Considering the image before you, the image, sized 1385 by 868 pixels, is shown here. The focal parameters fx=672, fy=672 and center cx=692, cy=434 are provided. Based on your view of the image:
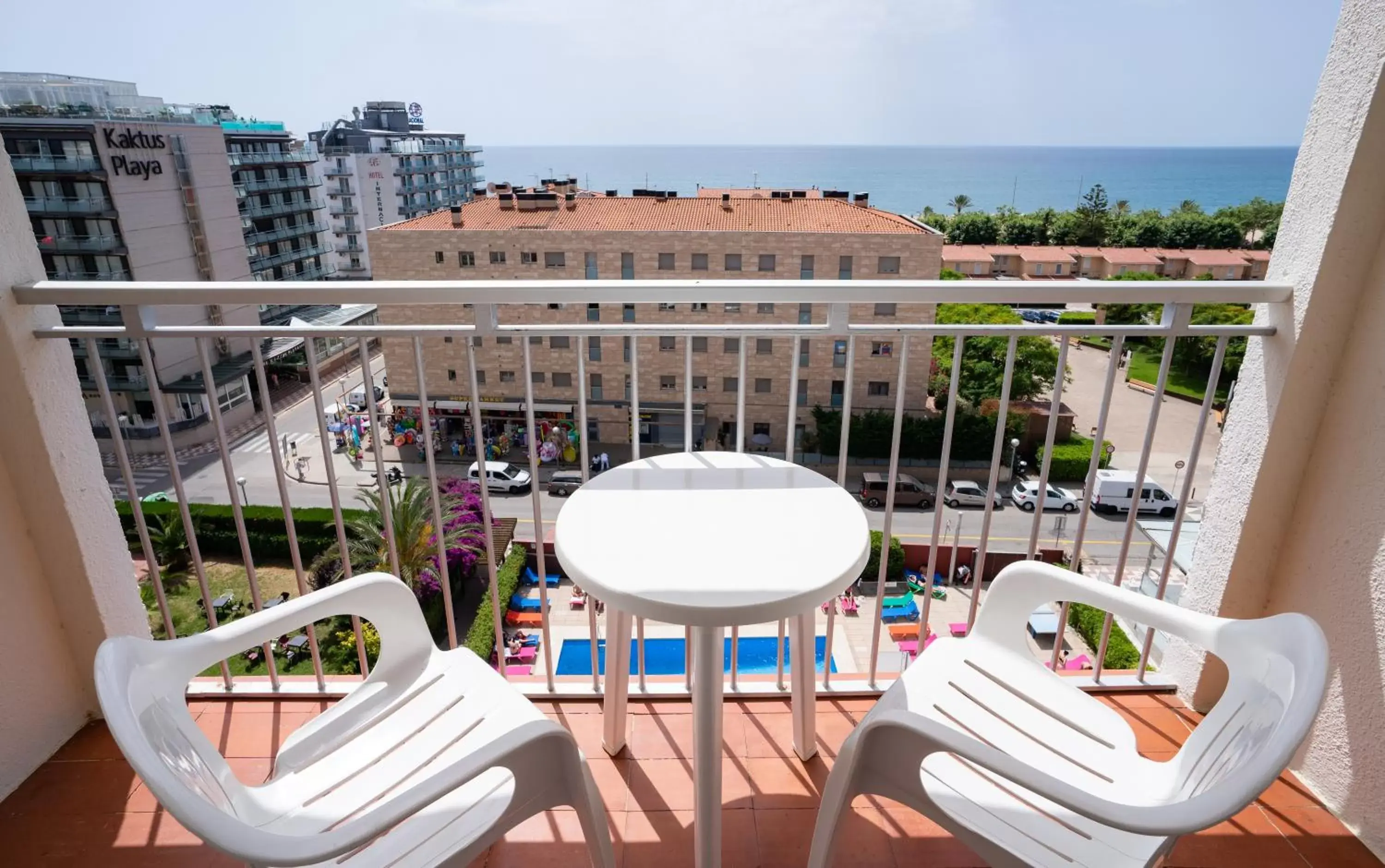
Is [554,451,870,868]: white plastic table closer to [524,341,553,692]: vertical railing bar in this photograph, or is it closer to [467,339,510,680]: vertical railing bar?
[524,341,553,692]: vertical railing bar

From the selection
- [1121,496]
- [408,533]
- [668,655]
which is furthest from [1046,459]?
[1121,496]

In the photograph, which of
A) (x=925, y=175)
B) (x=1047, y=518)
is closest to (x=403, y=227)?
(x=1047, y=518)

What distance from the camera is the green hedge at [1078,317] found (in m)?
2.21

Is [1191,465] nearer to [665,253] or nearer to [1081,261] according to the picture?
[665,253]

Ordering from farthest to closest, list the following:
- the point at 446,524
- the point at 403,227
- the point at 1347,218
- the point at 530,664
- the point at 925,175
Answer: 1. the point at 925,175
2. the point at 403,227
3. the point at 530,664
4. the point at 446,524
5. the point at 1347,218

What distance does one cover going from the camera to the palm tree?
6398 millimetres

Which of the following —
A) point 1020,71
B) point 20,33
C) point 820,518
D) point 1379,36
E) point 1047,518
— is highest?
point 20,33

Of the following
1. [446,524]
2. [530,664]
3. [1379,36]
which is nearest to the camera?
[1379,36]

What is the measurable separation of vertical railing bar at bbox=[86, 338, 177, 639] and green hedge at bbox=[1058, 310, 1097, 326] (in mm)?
2188

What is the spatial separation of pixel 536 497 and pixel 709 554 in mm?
795

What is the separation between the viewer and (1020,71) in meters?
3.14

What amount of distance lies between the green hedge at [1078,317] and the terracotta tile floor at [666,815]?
1.21 meters

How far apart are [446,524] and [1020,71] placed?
7.99m

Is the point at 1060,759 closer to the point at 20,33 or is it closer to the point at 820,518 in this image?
the point at 820,518
